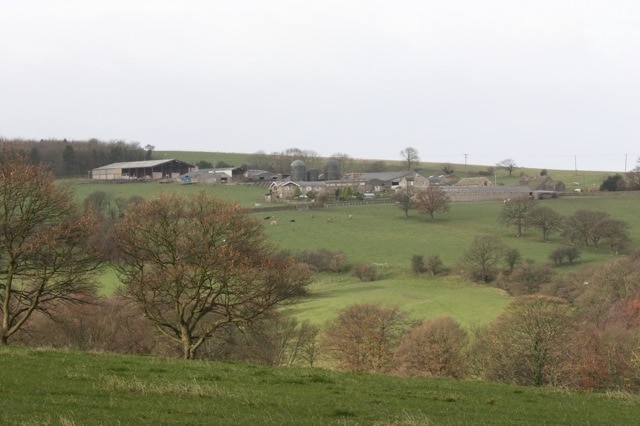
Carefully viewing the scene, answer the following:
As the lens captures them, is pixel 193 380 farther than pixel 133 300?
No

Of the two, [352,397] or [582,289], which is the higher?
[352,397]

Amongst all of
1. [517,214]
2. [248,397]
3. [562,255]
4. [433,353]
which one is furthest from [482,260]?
[248,397]

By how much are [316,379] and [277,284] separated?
1190 cm

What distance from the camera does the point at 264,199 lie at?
12519cm

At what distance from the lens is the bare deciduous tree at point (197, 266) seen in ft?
98.0

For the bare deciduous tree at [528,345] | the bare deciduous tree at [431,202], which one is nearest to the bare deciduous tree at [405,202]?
the bare deciduous tree at [431,202]

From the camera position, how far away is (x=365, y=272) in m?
79.1

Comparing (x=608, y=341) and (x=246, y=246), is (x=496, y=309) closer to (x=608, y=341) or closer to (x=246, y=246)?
(x=608, y=341)

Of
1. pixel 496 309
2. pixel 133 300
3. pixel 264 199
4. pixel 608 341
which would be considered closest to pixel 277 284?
pixel 133 300

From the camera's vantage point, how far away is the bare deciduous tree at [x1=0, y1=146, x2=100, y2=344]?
2888cm

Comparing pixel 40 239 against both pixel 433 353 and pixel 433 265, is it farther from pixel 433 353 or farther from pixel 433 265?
pixel 433 265

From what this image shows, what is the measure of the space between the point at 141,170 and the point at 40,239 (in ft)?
439

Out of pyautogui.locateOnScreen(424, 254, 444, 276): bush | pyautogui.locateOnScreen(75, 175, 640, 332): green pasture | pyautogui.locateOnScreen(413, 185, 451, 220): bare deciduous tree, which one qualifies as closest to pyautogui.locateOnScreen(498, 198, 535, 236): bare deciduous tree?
pyautogui.locateOnScreen(75, 175, 640, 332): green pasture

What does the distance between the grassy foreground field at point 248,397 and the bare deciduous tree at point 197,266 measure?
9156 millimetres
